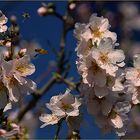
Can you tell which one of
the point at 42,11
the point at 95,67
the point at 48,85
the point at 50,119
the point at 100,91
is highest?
the point at 42,11

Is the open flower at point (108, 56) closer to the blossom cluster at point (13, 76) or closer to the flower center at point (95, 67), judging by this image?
the flower center at point (95, 67)

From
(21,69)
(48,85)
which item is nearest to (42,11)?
(48,85)

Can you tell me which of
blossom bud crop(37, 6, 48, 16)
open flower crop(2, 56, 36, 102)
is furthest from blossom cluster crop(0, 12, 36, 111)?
blossom bud crop(37, 6, 48, 16)

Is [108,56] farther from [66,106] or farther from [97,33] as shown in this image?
[66,106]

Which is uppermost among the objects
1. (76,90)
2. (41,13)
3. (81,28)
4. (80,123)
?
(41,13)

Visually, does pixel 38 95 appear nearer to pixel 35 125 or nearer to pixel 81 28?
pixel 81 28

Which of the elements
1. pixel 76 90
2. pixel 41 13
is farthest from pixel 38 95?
pixel 76 90

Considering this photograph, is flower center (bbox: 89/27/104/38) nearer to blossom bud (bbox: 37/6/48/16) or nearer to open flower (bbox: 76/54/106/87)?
open flower (bbox: 76/54/106/87)
